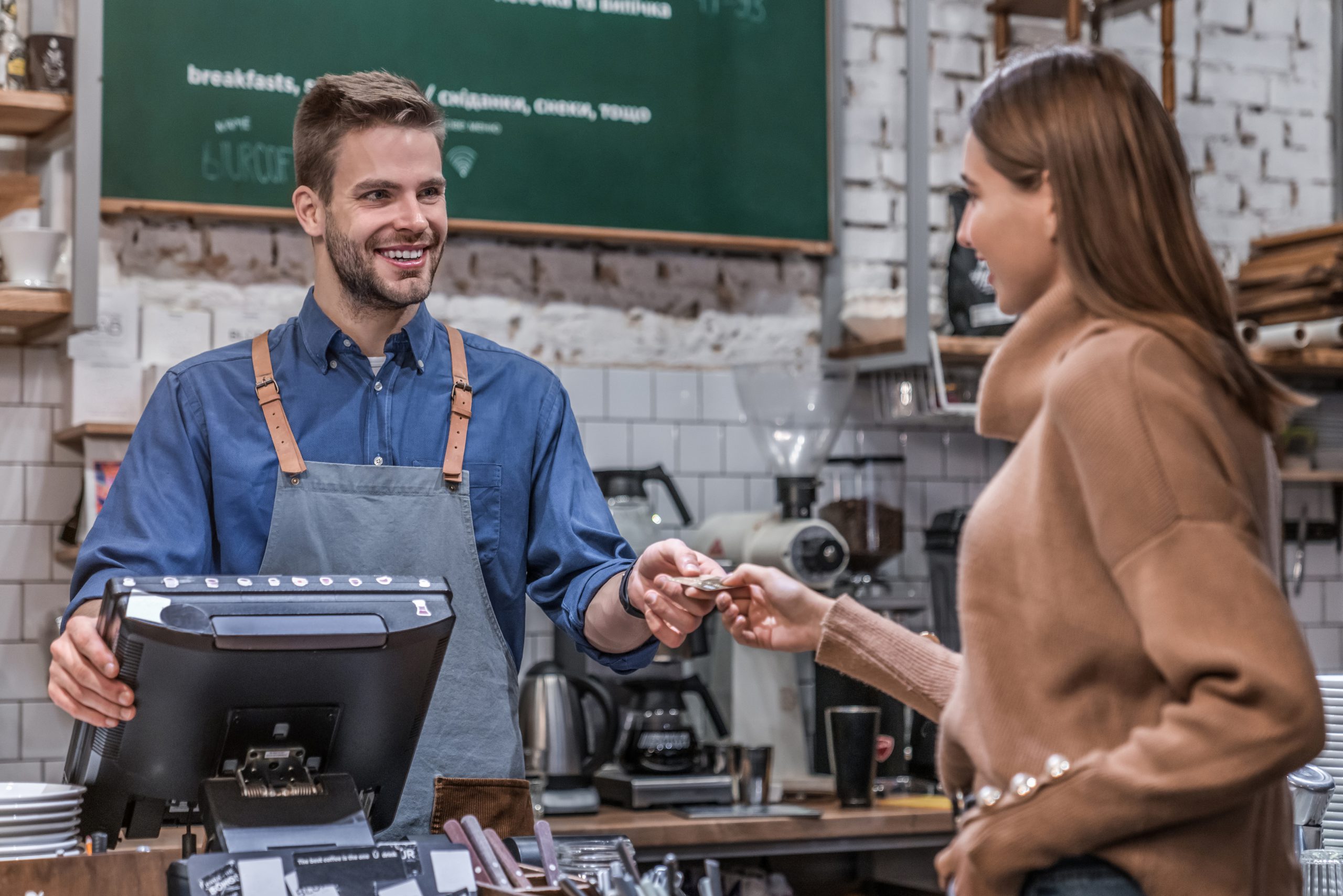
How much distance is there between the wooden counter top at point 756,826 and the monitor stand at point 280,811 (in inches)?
59.1

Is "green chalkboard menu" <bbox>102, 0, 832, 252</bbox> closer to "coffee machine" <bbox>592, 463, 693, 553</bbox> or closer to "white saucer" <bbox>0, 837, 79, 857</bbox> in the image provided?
"coffee machine" <bbox>592, 463, 693, 553</bbox>

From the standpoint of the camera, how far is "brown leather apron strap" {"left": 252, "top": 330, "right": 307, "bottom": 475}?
1984 mm

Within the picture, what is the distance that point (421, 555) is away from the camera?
2021 mm

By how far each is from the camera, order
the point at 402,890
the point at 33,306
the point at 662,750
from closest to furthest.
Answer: the point at 402,890
the point at 33,306
the point at 662,750

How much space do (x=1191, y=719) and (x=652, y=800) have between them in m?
2.28

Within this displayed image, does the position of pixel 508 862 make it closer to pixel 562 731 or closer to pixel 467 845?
pixel 467 845

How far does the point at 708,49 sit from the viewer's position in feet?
12.7

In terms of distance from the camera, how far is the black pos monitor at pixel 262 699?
1.33 m

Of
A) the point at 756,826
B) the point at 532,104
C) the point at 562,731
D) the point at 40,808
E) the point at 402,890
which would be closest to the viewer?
the point at 402,890

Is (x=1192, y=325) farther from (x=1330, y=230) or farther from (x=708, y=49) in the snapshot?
(x=1330, y=230)

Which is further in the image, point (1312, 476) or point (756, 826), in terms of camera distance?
point (1312, 476)

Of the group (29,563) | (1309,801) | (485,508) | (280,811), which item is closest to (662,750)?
(485,508)

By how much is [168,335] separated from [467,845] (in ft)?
7.32

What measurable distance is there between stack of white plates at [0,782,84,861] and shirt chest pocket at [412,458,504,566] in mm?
606
